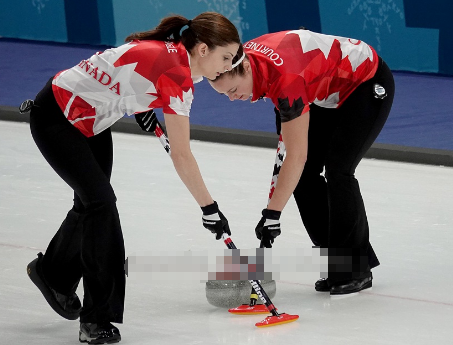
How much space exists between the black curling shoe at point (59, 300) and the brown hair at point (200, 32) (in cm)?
99

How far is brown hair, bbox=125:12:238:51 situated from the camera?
3.38m

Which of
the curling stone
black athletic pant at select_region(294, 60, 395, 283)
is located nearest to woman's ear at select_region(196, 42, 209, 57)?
black athletic pant at select_region(294, 60, 395, 283)

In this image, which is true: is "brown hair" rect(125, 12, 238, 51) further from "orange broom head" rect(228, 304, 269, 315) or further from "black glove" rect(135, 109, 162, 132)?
"orange broom head" rect(228, 304, 269, 315)

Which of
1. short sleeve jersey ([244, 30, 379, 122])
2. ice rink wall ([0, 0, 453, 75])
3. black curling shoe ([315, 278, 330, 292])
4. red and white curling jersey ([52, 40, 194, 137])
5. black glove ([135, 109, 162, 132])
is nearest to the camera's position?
red and white curling jersey ([52, 40, 194, 137])

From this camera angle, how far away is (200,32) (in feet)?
11.1

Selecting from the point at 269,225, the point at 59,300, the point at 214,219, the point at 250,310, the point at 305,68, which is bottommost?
the point at 250,310

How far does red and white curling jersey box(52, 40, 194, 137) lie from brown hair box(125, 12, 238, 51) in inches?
1.7

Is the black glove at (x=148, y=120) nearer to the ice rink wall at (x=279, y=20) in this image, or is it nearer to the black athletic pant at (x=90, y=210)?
the black athletic pant at (x=90, y=210)

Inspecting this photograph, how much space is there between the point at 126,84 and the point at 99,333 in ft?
2.86

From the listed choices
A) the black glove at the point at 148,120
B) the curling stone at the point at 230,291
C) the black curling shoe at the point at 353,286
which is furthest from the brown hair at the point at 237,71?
the black curling shoe at the point at 353,286

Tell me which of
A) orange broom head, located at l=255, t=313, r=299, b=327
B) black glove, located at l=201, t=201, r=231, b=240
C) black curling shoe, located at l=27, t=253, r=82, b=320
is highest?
black glove, located at l=201, t=201, r=231, b=240

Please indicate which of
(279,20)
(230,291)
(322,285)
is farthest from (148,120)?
(279,20)

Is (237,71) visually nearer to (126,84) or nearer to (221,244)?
(126,84)

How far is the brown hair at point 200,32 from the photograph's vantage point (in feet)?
11.1
